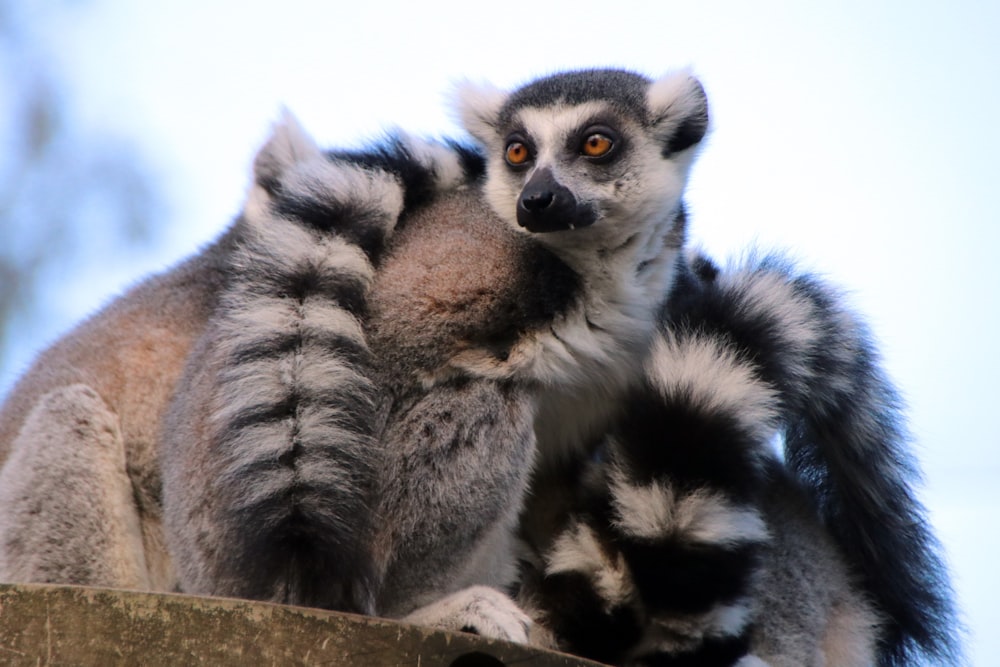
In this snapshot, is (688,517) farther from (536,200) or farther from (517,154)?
(517,154)

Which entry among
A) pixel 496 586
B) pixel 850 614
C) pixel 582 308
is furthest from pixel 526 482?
pixel 850 614

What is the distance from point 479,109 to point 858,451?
178 centimetres

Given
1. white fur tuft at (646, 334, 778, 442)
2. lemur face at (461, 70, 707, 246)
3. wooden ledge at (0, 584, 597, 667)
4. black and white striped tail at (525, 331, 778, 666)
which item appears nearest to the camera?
wooden ledge at (0, 584, 597, 667)

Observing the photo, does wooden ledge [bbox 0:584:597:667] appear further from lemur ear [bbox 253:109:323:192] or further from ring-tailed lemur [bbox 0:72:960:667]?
lemur ear [bbox 253:109:323:192]

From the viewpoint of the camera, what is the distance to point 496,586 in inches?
121

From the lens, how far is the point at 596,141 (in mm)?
3736

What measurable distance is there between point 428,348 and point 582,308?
18.4 inches

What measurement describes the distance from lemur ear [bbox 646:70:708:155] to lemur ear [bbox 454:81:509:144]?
1.83 feet

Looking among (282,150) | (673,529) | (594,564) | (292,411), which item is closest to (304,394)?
(292,411)

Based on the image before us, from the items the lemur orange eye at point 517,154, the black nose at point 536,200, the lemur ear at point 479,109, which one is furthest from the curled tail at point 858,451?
the lemur ear at point 479,109

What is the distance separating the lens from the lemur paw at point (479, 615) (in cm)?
271

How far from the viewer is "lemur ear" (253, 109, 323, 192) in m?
4.32

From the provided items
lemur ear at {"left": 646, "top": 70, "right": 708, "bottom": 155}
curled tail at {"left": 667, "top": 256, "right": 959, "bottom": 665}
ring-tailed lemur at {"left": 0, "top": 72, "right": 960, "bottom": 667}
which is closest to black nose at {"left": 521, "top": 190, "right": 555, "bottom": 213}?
ring-tailed lemur at {"left": 0, "top": 72, "right": 960, "bottom": 667}

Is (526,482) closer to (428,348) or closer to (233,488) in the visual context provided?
(428,348)
